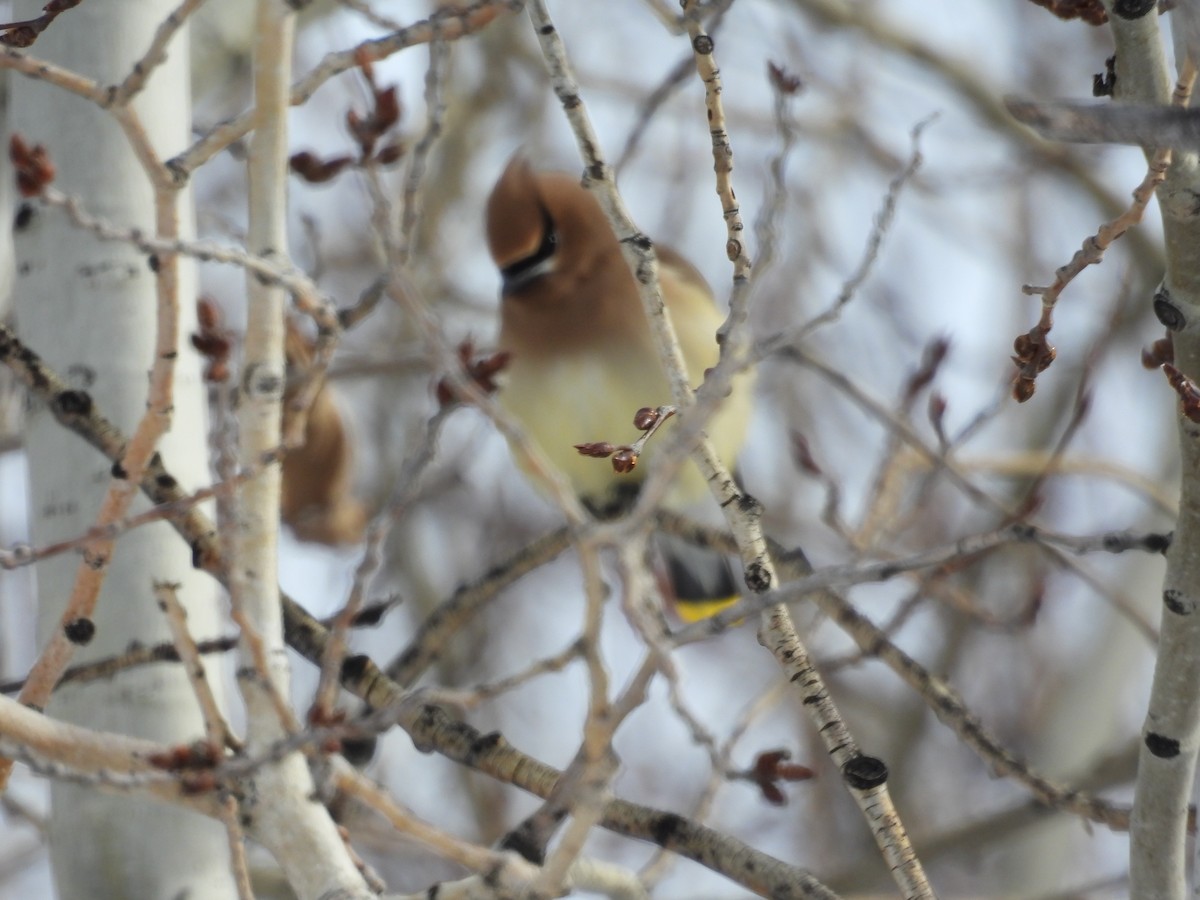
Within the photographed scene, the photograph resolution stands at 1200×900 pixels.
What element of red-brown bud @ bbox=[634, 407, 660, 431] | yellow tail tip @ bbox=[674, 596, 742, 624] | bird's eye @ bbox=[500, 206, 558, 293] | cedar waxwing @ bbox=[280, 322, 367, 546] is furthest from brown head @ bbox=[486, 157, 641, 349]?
red-brown bud @ bbox=[634, 407, 660, 431]

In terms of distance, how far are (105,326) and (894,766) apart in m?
4.19

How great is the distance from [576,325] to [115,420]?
167 cm

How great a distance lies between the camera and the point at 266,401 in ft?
5.65

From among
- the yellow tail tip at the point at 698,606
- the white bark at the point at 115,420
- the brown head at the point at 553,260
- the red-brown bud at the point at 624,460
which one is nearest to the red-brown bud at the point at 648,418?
the red-brown bud at the point at 624,460

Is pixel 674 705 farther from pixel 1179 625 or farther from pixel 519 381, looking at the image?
pixel 519 381

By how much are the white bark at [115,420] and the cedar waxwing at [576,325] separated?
146cm

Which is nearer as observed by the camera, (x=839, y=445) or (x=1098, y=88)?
(x=1098, y=88)

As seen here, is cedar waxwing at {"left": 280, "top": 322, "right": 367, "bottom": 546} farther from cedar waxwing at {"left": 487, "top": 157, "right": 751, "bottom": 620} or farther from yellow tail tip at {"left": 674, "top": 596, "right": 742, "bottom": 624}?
yellow tail tip at {"left": 674, "top": 596, "right": 742, "bottom": 624}

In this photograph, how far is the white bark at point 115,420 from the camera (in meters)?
2.02

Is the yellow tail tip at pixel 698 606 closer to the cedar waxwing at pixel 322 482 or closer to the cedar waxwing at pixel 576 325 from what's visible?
the cedar waxwing at pixel 576 325

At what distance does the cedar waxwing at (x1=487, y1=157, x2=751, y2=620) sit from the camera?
365 cm

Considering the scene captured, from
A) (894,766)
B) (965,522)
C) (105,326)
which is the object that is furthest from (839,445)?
(105,326)

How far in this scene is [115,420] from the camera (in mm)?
2150

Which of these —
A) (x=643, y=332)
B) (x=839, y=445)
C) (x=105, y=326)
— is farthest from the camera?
(x=839, y=445)
